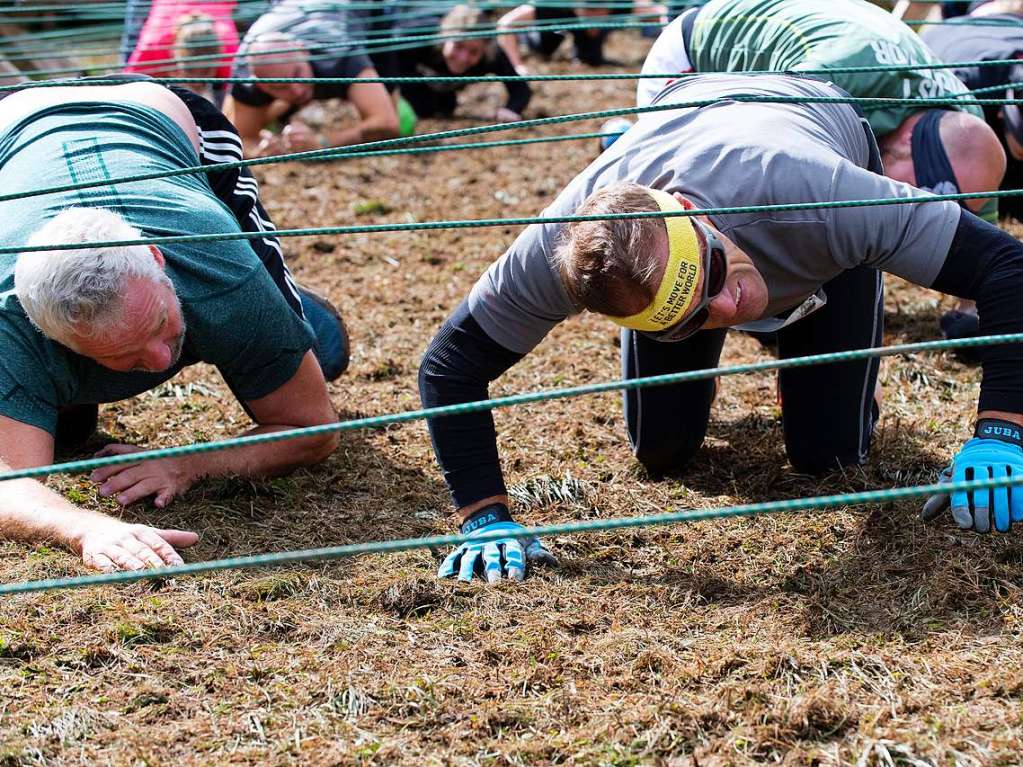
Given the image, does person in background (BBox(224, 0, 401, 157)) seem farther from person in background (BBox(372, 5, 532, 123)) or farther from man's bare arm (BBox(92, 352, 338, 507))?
Result: man's bare arm (BBox(92, 352, 338, 507))

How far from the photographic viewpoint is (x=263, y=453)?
11.0 ft

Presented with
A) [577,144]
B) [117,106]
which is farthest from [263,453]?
[577,144]

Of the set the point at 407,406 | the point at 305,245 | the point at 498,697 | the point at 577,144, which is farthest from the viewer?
the point at 577,144

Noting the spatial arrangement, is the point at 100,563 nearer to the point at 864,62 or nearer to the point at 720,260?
the point at 720,260

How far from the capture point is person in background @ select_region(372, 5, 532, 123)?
7332 millimetres

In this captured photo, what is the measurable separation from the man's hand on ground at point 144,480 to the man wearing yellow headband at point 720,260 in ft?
2.74

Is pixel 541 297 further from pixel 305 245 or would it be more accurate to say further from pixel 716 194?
pixel 305 245

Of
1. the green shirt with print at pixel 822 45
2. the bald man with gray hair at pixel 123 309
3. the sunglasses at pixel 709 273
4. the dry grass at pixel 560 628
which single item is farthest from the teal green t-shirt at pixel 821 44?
the bald man with gray hair at pixel 123 309

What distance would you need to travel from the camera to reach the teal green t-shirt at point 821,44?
337 cm

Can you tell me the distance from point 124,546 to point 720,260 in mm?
1500

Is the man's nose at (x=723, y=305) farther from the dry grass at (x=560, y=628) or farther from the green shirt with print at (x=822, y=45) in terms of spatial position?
the green shirt with print at (x=822, y=45)

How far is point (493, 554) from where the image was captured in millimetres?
2830

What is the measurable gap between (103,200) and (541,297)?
1.14 metres

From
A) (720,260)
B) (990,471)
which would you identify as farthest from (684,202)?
(990,471)
